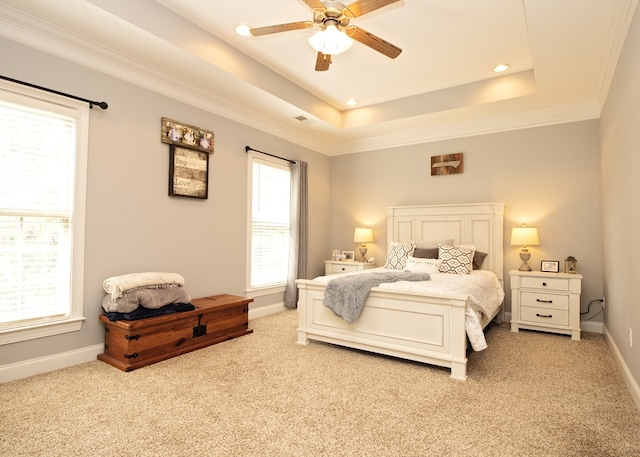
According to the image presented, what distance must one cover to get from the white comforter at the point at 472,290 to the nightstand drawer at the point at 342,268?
4.94 ft

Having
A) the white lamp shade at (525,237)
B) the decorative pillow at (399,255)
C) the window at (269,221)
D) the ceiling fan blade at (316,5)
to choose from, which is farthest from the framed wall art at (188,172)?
the white lamp shade at (525,237)

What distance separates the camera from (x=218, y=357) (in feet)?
10.2

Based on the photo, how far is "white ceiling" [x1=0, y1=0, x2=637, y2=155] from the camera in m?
2.67

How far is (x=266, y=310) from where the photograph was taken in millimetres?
4766

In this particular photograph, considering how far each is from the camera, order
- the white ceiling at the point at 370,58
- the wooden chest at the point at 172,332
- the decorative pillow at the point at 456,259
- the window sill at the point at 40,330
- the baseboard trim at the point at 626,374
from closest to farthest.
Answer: the baseboard trim at the point at 626,374 → the window sill at the point at 40,330 → the white ceiling at the point at 370,58 → the wooden chest at the point at 172,332 → the decorative pillow at the point at 456,259

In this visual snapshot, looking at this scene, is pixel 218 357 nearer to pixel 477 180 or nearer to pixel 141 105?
pixel 141 105

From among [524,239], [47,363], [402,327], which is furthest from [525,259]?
[47,363]

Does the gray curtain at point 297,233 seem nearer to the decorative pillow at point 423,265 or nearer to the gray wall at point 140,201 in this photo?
the gray wall at point 140,201

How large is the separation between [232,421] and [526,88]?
4.30 meters

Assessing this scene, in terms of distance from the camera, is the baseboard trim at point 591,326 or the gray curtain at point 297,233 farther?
the gray curtain at point 297,233

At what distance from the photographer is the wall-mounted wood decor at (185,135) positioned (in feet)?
11.7

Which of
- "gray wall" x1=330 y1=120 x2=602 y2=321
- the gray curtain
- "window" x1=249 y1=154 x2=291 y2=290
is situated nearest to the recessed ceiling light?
"window" x1=249 y1=154 x2=291 y2=290

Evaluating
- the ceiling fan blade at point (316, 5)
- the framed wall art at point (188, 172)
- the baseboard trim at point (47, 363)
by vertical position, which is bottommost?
the baseboard trim at point (47, 363)

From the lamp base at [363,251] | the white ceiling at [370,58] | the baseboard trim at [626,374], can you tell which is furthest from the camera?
the lamp base at [363,251]
